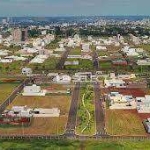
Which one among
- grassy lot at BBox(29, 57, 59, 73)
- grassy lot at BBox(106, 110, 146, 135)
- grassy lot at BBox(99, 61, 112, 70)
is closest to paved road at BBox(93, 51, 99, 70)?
grassy lot at BBox(99, 61, 112, 70)

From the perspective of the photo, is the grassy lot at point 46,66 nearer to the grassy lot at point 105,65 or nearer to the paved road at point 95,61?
the paved road at point 95,61

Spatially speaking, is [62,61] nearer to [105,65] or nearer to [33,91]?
[105,65]

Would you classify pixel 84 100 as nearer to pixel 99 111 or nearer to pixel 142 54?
pixel 99 111

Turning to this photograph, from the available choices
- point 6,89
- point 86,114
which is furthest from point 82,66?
point 86,114

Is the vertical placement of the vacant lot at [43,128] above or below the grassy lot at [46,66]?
above

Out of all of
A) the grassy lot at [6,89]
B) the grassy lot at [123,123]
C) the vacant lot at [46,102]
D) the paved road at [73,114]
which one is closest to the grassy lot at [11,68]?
the grassy lot at [6,89]

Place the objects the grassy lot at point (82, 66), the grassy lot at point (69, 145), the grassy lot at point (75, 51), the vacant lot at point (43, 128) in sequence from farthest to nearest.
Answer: the grassy lot at point (75, 51) → the grassy lot at point (82, 66) → the vacant lot at point (43, 128) → the grassy lot at point (69, 145)
